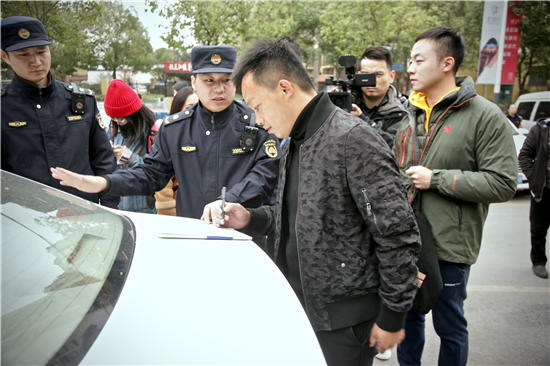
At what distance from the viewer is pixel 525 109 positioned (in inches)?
368

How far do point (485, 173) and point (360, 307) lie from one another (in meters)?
1.03

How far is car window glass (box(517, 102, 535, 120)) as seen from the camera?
9.08m

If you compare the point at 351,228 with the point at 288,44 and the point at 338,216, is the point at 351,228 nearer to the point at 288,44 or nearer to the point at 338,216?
the point at 338,216

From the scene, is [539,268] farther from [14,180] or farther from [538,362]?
[14,180]

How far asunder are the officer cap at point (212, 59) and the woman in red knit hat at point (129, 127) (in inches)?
43.7

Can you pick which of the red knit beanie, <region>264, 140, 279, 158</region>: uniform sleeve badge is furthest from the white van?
the red knit beanie

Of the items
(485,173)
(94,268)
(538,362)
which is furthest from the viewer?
(538,362)

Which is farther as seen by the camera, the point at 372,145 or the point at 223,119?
the point at 223,119

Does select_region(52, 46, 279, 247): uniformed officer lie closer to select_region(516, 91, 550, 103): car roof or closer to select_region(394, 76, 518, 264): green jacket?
select_region(394, 76, 518, 264): green jacket

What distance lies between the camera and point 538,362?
8.40ft

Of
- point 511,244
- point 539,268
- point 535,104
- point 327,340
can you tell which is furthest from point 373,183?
point 535,104

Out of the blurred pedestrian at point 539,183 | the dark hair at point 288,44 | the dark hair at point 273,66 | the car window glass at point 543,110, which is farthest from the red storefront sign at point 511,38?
the dark hair at point 273,66

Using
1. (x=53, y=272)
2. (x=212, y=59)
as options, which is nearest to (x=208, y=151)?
(x=212, y=59)

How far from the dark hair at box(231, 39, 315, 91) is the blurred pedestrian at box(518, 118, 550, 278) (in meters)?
3.47
